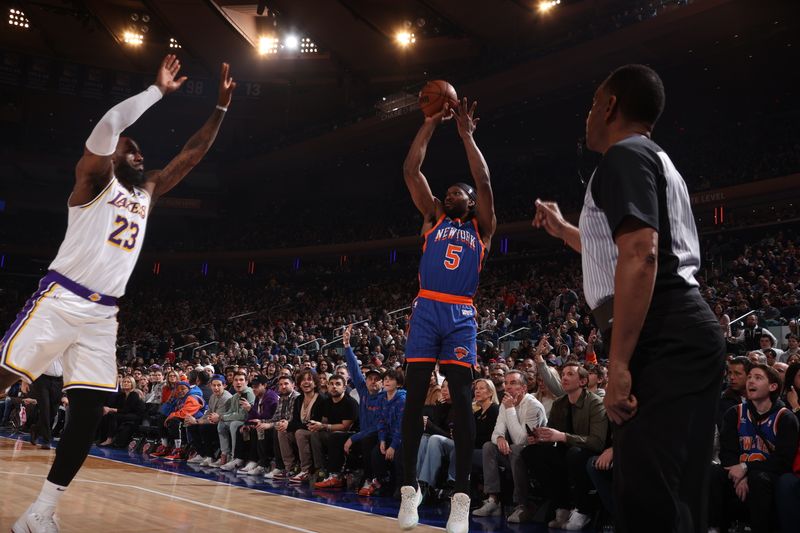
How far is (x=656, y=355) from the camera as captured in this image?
Answer: 1.93m

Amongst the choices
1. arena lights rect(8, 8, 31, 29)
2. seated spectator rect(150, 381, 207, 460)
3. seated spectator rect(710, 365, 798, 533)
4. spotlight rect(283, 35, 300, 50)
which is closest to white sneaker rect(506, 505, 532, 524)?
seated spectator rect(710, 365, 798, 533)

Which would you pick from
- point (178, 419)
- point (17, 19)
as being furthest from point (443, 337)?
point (17, 19)

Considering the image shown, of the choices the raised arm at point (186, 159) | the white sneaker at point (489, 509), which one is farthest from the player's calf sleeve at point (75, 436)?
the white sneaker at point (489, 509)

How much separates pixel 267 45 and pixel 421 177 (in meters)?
27.1

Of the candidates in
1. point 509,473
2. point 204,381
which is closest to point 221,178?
point 204,381

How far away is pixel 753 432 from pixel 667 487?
3.66 metres

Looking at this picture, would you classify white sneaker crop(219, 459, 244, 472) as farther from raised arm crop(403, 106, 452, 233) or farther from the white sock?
raised arm crop(403, 106, 452, 233)

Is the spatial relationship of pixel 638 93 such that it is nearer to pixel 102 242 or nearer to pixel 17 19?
pixel 102 242

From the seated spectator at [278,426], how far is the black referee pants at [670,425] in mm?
7038

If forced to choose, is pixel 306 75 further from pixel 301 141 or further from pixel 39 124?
pixel 39 124

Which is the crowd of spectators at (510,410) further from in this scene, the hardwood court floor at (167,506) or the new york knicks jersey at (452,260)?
the new york knicks jersey at (452,260)

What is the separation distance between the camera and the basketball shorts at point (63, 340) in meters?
3.46

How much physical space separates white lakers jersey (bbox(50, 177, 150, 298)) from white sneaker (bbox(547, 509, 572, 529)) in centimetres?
386

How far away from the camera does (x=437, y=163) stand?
30.2 m
